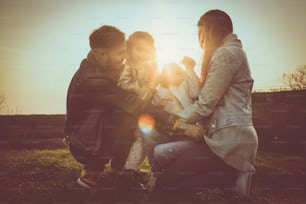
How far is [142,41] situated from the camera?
11.5ft

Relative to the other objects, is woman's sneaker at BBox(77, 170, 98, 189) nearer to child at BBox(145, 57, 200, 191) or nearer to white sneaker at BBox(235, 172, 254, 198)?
child at BBox(145, 57, 200, 191)

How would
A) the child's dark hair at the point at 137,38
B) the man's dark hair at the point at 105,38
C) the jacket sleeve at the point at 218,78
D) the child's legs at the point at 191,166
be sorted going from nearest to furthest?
the jacket sleeve at the point at 218,78 < the child's legs at the point at 191,166 < the man's dark hair at the point at 105,38 < the child's dark hair at the point at 137,38

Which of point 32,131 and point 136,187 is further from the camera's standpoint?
point 32,131

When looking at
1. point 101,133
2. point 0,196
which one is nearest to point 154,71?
point 101,133

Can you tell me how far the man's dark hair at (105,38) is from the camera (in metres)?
3.04

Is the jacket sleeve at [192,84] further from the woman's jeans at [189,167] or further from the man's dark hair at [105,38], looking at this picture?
the man's dark hair at [105,38]

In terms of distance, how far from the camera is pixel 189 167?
2.54m

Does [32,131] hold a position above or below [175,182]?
below

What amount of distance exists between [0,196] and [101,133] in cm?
102

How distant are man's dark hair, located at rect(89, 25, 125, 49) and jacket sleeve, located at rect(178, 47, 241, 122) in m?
1.09

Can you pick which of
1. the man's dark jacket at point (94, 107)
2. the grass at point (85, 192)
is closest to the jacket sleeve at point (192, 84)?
the man's dark jacket at point (94, 107)

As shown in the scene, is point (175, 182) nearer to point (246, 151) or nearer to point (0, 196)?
point (246, 151)

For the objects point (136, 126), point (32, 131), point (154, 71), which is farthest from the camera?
point (32, 131)

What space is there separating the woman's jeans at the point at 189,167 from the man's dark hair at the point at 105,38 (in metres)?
1.13
